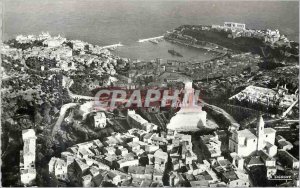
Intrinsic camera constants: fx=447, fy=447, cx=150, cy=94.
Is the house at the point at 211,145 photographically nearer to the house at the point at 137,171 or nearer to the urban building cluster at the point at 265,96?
the urban building cluster at the point at 265,96

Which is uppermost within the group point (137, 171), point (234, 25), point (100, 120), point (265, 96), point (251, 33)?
point (234, 25)

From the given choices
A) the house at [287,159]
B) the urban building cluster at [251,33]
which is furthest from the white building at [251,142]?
the urban building cluster at [251,33]

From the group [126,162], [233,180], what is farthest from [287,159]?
[126,162]

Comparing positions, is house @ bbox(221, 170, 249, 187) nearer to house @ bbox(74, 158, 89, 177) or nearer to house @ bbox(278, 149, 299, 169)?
house @ bbox(278, 149, 299, 169)

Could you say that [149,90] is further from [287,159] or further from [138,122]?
[287,159]

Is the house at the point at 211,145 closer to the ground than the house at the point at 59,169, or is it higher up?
higher up

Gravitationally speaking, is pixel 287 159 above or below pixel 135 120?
below
